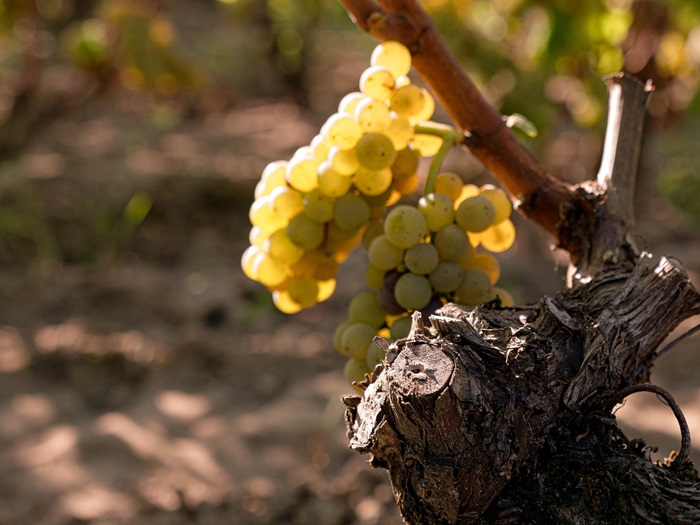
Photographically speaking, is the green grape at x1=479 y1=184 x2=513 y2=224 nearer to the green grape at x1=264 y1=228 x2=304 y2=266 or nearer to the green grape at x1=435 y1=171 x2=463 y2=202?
the green grape at x1=435 y1=171 x2=463 y2=202

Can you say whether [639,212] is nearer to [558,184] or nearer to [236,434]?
[236,434]

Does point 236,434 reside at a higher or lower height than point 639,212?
Answer: lower

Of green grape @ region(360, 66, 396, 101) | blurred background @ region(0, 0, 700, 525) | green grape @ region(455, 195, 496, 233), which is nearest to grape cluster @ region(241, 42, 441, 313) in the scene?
green grape @ region(360, 66, 396, 101)

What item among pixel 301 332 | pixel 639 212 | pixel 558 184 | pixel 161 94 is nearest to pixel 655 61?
pixel 639 212

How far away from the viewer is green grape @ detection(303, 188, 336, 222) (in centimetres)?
104

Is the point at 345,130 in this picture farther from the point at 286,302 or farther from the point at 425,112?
the point at 286,302

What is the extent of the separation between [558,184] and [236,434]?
76.0 inches

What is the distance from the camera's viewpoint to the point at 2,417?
9.17 feet

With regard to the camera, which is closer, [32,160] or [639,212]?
[639,212]

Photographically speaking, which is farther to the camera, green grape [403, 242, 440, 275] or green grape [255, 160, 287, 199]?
green grape [255, 160, 287, 199]

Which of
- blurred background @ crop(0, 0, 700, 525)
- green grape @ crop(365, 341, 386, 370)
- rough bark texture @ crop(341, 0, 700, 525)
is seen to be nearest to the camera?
rough bark texture @ crop(341, 0, 700, 525)

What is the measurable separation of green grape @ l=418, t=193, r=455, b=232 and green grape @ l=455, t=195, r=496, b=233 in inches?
0.5

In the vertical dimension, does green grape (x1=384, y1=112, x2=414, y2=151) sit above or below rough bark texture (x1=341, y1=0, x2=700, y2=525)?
above

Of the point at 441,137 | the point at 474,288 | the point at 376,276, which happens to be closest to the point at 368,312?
the point at 376,276
